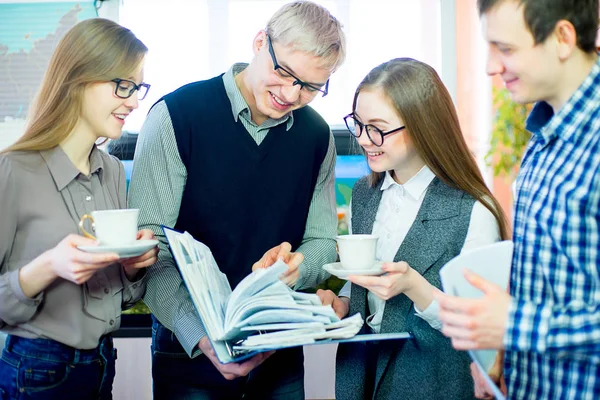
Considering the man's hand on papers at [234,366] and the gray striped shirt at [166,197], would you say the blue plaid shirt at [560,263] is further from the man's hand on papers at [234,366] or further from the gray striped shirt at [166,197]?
the gray striped shirt at [166,197]

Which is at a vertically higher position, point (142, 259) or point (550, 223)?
point (550, 223)

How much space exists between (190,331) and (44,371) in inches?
13.2

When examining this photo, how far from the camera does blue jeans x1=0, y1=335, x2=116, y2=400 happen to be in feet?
4.53

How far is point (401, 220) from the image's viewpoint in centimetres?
170

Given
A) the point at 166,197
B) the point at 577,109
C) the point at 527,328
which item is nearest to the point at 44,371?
the point at 166,197

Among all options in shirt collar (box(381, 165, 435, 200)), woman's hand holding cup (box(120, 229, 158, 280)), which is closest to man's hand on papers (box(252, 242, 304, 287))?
woman's hand holding cup (box(120, 229, 158, 280))

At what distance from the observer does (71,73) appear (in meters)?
1.52

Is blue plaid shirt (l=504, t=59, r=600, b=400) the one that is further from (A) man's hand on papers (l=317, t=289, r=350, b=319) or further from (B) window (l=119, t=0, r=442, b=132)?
(B) window (l=119, t=0, r=442, b=132)

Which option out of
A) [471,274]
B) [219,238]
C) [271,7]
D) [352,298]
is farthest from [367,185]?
[271,7]

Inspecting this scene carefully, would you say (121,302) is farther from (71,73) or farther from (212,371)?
(71,73)

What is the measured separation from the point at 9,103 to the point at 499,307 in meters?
3.05

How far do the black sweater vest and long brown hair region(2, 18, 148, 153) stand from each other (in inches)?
7.9

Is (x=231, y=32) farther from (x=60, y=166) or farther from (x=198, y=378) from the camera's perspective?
(x=198, y=378)

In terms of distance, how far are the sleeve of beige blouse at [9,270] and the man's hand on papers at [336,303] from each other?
28.7 inches
